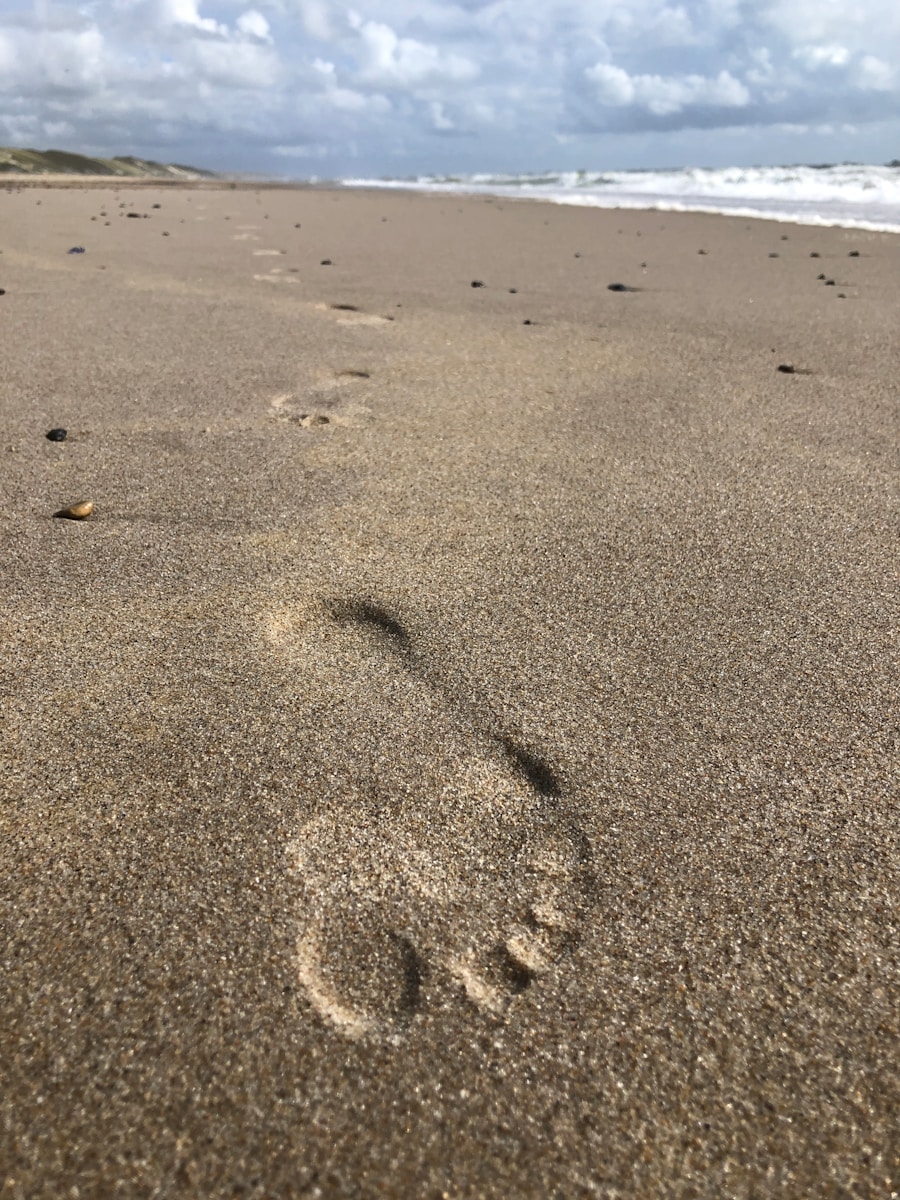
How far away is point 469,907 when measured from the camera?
0.93m

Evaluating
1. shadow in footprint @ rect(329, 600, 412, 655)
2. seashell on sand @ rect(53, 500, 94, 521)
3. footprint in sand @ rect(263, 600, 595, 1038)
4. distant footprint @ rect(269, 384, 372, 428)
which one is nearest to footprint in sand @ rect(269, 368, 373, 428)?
distant footprint @ rect(269, 384, 372, 428)

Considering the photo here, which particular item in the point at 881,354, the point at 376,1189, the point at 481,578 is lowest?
the point at 376,1189

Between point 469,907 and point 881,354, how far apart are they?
292cm

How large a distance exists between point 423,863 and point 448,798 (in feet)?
0.36

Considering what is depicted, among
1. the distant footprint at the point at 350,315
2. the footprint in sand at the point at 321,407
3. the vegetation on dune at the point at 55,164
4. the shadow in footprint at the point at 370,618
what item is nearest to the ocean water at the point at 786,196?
the distant footprint at the point at 350,315

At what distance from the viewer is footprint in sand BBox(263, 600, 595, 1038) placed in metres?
0.86

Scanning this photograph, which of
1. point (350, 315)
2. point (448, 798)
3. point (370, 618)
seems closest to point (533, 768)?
point (448, 798)

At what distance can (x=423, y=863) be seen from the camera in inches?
38.8

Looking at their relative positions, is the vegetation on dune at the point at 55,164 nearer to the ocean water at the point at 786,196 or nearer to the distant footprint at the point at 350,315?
the ocean water at the point at 786,196

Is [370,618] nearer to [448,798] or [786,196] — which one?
[448,798]

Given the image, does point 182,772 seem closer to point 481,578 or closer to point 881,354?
point 481,578

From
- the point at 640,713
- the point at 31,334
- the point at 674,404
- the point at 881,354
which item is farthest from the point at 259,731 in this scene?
the point at 881,354

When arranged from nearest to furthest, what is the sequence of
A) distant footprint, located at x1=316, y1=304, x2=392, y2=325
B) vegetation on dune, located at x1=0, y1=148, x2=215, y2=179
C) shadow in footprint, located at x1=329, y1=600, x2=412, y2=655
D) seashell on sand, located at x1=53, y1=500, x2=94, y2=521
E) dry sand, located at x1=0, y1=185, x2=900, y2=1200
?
dry sand, located at x1=0, y1=185, x2=900, y2=1200 → shadow in footprint, located at x1=329, y1=600, x2=412, y2=655 → seashell on sand, located at x1=53, y1=500, x2=94, y2=521 → distant footprint, located at x1=316, y1=304, x2=392, y2=325 → vegetation on dune, located at x1=0, y1=148, x2=215, y2=179

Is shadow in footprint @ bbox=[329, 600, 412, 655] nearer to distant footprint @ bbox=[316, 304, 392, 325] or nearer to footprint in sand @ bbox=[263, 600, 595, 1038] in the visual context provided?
footprint in sand @ bbox=[263, 600, 595, 1038]
